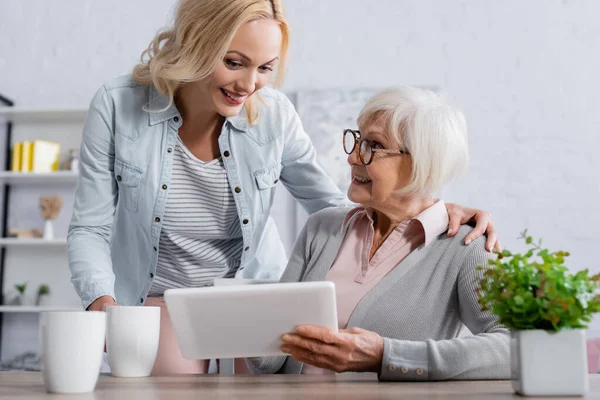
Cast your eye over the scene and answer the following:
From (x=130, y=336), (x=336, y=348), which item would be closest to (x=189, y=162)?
(x=130, y=336)

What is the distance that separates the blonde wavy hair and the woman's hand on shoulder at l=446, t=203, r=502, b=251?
0.63 m

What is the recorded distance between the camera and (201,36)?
1.71 meters

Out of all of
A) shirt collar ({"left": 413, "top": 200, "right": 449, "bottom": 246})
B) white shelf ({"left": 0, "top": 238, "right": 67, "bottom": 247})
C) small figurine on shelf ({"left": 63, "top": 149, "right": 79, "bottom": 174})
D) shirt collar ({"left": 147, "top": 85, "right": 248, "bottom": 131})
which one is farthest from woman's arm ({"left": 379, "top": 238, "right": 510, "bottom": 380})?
small figurine on shelf ({"left": 63, "top": 149, "right": 79, "bottom": 174})

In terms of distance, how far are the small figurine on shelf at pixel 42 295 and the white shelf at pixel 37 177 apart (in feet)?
2.01

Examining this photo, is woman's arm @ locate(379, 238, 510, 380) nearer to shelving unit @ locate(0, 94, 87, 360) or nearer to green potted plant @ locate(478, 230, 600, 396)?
green potted plant @ locate(478, 230, 600, 396)

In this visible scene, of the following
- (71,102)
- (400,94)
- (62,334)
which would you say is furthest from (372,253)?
(71,102)

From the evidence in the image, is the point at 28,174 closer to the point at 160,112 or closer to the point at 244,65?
the point at 160,112

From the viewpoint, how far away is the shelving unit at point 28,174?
13.1 ft

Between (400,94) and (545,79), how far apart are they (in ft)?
8.94

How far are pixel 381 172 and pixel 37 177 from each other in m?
2.96

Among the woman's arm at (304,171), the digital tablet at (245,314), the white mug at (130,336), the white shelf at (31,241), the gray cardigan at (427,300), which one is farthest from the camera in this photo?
the white shelf at (31,241)

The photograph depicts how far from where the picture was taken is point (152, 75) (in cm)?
183

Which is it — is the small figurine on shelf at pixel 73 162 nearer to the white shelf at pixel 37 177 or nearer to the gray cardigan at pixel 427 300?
the white shelf at pixel 37 177

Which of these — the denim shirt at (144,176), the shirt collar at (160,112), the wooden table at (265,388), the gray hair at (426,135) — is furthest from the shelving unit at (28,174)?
the wooden table at (265,388)
